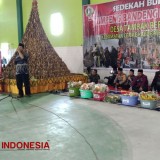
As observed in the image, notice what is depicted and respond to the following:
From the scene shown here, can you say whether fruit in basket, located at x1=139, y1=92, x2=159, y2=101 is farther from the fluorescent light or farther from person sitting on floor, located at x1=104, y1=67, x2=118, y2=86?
the fluorescent light

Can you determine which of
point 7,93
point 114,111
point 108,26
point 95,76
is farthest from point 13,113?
point 108,26

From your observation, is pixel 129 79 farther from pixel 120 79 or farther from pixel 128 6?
pixel 128 6

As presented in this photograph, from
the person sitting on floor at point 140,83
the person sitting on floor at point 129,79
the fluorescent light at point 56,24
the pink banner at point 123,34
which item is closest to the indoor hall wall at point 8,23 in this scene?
the fluorescent light at point 56,24

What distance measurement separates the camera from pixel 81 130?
4.28 metres

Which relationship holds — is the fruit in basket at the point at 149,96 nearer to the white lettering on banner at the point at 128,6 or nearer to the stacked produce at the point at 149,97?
the stacked produce at the point at 149,97

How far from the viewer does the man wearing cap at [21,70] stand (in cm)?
718

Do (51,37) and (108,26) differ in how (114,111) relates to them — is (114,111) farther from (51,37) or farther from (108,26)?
(51,37)

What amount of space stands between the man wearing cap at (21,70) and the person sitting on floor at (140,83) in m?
2.81

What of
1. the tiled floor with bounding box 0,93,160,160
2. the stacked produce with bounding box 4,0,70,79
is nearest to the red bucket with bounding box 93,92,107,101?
the tiled floor with bounding box 0,93,160,160

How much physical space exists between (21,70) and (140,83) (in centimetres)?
311

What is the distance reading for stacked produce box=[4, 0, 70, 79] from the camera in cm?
803

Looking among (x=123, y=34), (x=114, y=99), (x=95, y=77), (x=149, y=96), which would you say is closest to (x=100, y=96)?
(x=114, y=99)

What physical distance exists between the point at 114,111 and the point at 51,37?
5.85 meters

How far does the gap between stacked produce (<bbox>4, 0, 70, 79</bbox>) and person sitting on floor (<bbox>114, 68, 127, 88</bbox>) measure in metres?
2.00
